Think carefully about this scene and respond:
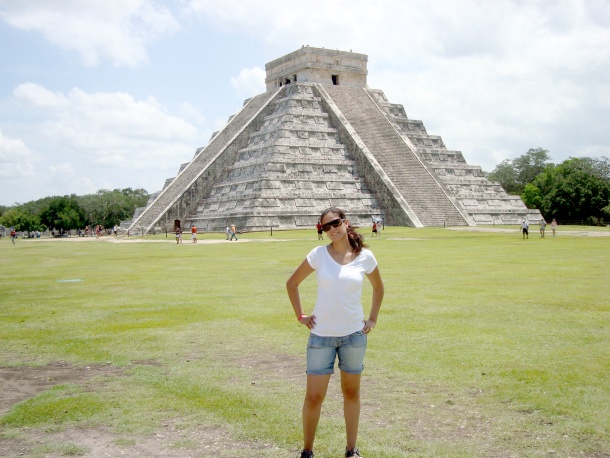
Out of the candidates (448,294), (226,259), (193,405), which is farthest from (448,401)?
(226,259)

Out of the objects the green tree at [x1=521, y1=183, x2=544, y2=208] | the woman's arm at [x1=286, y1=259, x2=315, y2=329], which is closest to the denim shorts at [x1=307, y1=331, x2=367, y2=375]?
the woman's arm at [x1=286, y1=259, x2=315, y2=329]

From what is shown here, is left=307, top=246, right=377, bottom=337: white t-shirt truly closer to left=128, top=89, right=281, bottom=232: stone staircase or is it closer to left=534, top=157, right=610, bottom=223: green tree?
left=128, top=89, right=281, bottom=232: stone staircase

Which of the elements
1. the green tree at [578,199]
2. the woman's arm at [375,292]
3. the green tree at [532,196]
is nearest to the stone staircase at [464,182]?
the green tree at [578,199]

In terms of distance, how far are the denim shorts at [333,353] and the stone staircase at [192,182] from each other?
136 ft

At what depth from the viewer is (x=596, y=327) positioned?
30.8 ft

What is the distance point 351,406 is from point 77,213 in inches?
3850

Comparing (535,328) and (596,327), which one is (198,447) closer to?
(535,328)

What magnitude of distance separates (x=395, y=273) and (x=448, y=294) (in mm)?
3940

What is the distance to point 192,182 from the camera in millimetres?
47656

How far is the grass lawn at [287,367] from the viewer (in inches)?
223

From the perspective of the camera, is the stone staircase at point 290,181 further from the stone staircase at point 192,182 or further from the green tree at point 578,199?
the green tree at point 578,199

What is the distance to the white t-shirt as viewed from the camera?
520 centimetres

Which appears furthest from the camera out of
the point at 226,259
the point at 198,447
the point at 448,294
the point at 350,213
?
the point at 350,213

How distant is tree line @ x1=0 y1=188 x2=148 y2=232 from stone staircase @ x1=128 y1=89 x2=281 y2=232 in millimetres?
45638
